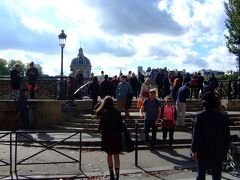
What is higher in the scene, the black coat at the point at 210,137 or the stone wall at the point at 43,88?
the stone wall at the point at 43,88

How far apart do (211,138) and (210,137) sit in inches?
0.9

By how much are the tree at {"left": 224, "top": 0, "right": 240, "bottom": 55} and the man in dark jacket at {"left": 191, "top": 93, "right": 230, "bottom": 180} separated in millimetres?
27886

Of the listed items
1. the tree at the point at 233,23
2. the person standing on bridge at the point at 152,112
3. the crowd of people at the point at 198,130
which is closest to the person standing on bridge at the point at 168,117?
the crowd of people at the point at 198,130

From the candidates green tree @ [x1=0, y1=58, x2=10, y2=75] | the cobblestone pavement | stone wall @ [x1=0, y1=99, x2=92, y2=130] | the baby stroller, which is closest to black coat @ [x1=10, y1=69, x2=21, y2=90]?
stone wall @ [x1=0, y1=99, x2=92, y2=130]

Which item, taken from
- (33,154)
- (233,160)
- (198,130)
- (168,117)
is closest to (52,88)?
(168,117)

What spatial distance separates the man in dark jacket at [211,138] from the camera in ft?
24.9

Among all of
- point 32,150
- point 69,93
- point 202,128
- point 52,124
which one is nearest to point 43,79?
point 69,93

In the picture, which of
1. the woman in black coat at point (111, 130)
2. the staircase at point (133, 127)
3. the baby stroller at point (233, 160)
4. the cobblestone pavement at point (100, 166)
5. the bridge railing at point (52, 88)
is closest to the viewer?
the woman in black coat at point (111, 130)

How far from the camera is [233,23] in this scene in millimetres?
36031

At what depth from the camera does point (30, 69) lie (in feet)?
73.6

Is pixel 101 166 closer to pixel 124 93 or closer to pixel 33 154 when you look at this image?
pixel 33 154

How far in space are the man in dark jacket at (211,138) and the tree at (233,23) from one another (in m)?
27.9

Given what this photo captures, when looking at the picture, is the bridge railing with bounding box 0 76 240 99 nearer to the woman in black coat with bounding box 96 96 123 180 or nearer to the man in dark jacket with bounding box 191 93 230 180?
the woman in black coat with bounding box 96 96 123 180

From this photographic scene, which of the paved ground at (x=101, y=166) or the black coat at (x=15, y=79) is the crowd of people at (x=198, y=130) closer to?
the paved ground at (x=101, y=166)
